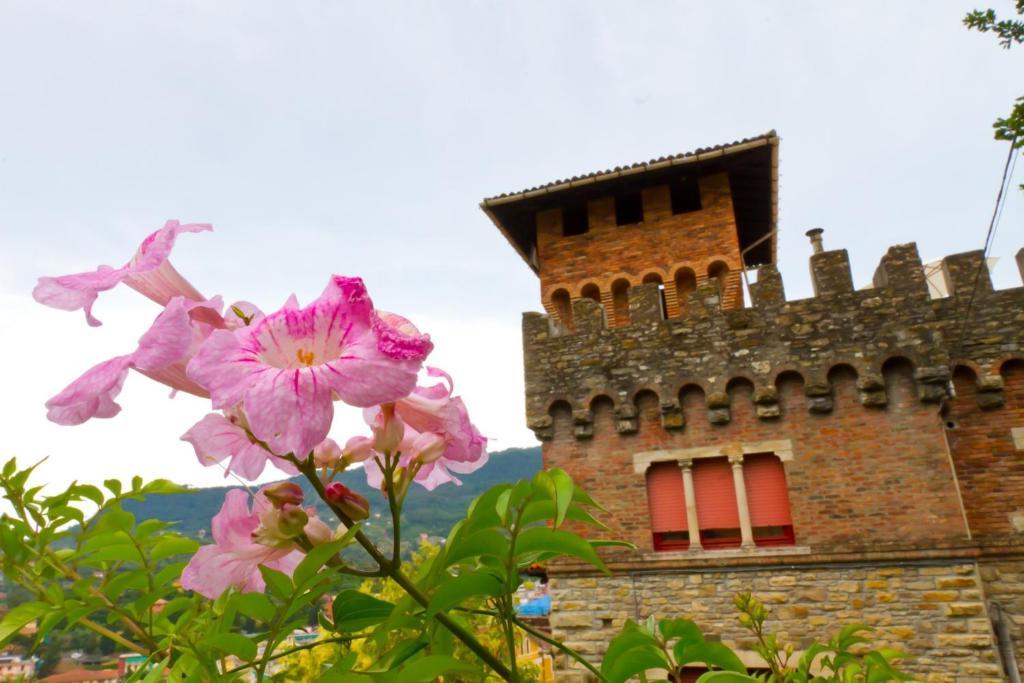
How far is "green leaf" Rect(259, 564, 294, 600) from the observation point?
81cm

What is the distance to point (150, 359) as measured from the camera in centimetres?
73

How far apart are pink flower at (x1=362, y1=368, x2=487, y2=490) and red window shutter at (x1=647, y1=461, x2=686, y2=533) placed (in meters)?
8.92

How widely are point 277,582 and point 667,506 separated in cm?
926

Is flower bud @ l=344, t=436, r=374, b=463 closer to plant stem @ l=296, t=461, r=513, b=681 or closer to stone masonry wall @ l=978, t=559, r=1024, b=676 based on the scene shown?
plant stem @ l=296, t=461, r=513, b=681

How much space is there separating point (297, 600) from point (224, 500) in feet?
0.65

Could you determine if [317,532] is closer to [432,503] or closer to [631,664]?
[631,664]

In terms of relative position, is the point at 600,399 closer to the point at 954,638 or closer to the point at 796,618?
the point at 796,618

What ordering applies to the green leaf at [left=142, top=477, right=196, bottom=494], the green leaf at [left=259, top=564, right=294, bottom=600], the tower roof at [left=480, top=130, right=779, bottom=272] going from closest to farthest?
1. the green leaf at [left=259, top=564, right=294, bottom=600]
2. the green leaf at [left=142, top=477, right=196, bottom=494]
3. the tower roof at [left=480, top=130, right=779, bottom=272]

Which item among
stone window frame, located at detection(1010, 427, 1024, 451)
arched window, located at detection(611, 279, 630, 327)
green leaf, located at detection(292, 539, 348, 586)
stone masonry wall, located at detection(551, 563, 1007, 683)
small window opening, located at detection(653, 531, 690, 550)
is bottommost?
stone masonry wall, located at detection(551, 563, 1007, 683)

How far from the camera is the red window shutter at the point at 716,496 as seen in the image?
930 centimetres

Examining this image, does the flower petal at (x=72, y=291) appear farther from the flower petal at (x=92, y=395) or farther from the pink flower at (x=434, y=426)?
the pink flower at (x=434, y=426)

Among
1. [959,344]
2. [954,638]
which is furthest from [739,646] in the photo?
[959,344]

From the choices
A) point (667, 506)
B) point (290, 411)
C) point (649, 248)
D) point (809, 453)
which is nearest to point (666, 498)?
point (667, 506)

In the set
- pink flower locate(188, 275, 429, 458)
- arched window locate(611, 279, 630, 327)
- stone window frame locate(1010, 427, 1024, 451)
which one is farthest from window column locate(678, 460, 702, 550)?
pink flower locate(188, 275, 429, 458)
